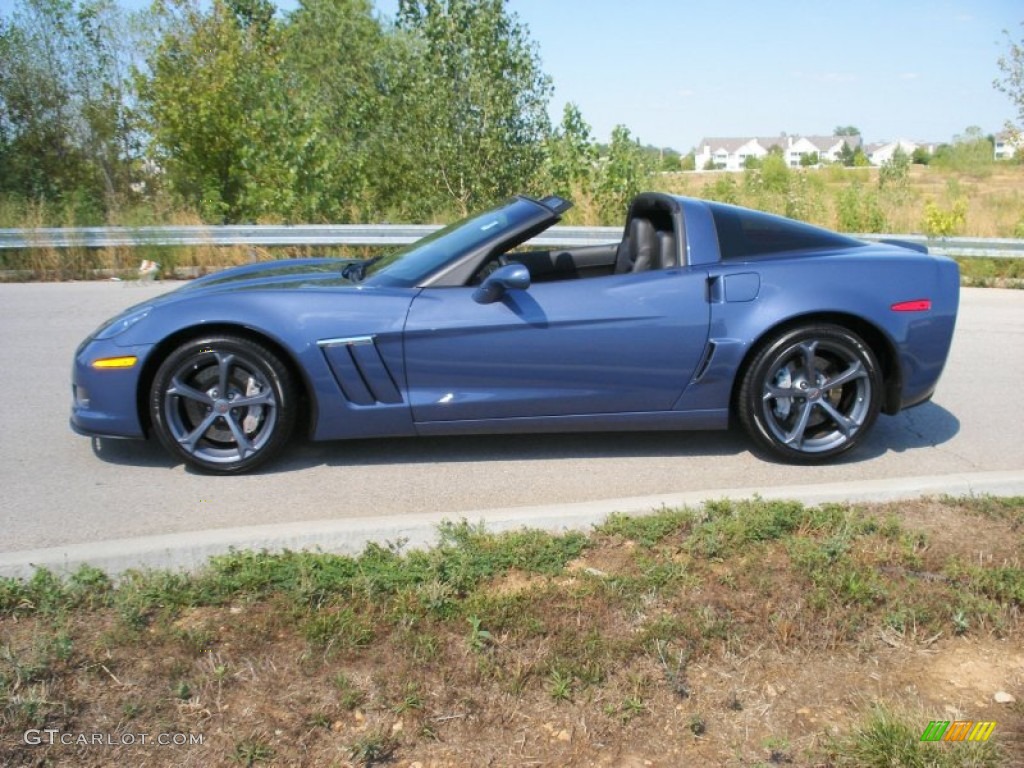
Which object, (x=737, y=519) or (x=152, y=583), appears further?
(x=737, y=519)

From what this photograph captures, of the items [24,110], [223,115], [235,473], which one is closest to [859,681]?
[235,473]

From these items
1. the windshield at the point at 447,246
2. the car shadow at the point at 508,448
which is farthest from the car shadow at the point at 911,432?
the windshield at the point at 447,246

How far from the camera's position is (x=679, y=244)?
4723 mm

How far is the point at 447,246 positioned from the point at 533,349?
0.77 m

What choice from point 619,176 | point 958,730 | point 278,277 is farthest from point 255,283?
point 619,176

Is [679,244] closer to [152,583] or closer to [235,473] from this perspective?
[235,473]

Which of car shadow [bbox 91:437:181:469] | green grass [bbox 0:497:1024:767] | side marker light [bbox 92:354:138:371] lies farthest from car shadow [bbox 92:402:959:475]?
green grass [bbox 0:497:1024:767]

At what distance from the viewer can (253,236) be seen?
1178cm

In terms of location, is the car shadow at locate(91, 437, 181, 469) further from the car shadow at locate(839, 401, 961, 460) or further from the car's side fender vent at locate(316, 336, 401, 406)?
the car shadow at locate(839, 401, 961, 460)

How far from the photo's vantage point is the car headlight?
4461 millimetres

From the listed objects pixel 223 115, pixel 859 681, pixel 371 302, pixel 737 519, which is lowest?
pixel 859 681

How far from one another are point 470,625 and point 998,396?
447 cm

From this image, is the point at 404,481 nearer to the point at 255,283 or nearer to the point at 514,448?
the point at 514,448

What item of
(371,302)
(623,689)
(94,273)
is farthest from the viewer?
(94,273)
